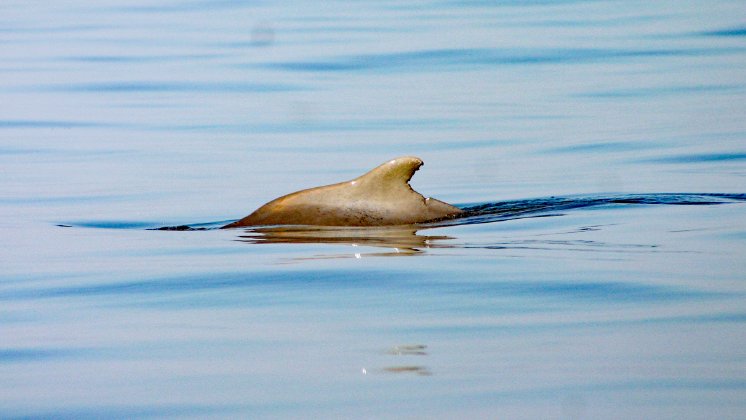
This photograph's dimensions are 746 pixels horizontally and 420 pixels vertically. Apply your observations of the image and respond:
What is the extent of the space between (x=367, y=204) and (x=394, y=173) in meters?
0.28

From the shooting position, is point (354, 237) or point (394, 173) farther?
point (394, 173)

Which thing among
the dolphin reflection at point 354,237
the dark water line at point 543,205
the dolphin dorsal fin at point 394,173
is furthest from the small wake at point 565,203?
the dolphin reflection at point 354,237

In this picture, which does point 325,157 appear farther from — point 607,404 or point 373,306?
point 607,404

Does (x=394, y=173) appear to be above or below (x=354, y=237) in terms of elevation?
above

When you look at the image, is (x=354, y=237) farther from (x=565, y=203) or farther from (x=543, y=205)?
(x=565, y=203)

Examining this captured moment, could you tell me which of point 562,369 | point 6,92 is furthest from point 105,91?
point 562,369

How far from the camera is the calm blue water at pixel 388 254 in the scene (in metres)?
6.05

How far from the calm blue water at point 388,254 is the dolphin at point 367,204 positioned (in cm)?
29

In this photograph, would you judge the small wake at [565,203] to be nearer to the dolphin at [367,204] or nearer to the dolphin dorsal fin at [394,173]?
the dolphin at [367,204]

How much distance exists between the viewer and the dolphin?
10773 mm

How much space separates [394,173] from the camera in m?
10.8

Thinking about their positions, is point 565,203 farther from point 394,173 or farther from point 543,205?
point 394,173

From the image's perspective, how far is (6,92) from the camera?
82.4 feet

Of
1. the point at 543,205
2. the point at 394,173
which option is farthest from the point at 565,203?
the point at 394,173
